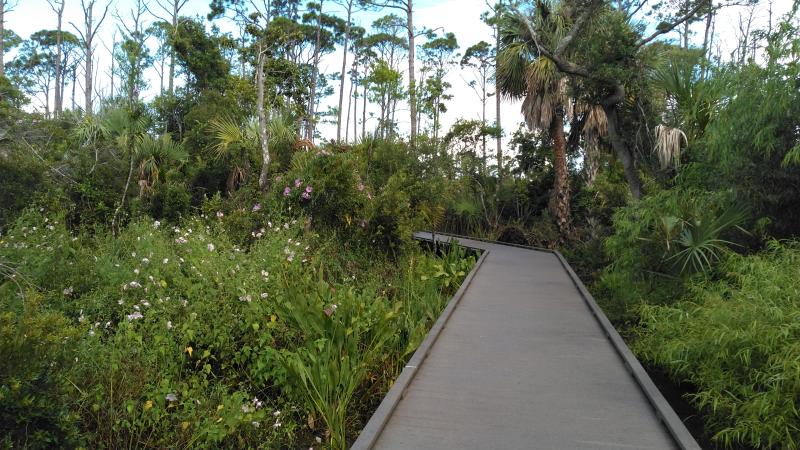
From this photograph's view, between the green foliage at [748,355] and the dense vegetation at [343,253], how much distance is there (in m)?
0.03

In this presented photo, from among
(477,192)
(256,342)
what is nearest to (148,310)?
(256,342)

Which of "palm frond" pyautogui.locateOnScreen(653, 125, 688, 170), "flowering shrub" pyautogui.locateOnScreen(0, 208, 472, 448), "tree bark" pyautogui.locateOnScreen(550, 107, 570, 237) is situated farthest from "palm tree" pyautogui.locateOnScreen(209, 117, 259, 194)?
"tree bark" pyautogui.locateOnScreen(550, 107, 570, 237)

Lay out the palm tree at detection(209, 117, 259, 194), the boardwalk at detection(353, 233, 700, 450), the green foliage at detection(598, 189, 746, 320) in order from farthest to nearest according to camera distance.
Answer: the palm tree at detection(209, 117, 259, 194), the green foliage at detection(598, 189, 746, 320), the boardwalk at detection(353, 233, 700, 450)

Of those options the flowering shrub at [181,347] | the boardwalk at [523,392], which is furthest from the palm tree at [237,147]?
the boardwalk at [523,392]

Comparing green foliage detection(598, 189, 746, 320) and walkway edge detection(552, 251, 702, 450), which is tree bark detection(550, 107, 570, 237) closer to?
green foliage detection(598, 189, 746, 320)

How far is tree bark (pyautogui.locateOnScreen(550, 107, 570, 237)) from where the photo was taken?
15883mm

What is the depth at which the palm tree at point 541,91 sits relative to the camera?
15.7 m

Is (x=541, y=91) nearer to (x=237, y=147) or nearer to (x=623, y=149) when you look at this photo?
(x=623, y=149)

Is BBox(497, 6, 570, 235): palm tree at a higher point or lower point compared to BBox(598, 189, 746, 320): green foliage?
higher

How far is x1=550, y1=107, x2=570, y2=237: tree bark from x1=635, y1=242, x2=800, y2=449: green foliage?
32.8 ft

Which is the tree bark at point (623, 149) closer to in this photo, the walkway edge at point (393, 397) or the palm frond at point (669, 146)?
the palm frond at point (669, 146)

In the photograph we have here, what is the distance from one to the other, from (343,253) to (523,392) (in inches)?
243

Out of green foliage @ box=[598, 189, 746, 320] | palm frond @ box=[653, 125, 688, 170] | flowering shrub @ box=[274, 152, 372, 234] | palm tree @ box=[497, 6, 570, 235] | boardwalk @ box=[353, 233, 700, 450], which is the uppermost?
palm tree @ box=[497, 6, 570, 235]

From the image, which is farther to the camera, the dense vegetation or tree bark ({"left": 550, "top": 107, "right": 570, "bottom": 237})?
tree bark ({"left": 550, "top": 107, "right": 570, "bottom": 237})
